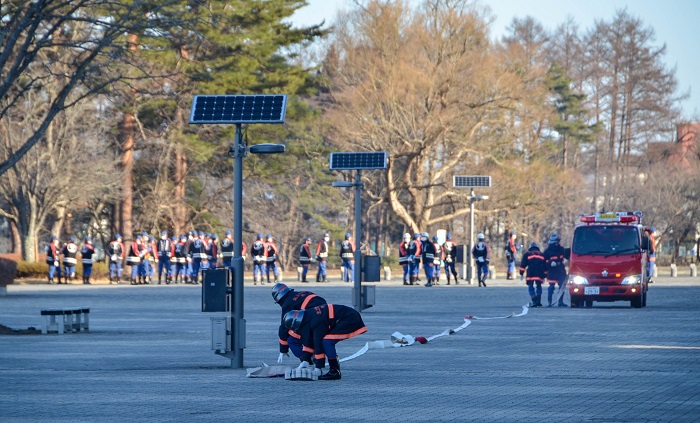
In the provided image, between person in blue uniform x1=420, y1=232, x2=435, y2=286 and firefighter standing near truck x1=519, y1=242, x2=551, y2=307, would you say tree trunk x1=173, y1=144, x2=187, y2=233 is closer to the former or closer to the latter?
person in blue uniform x1=420, y1=232, x2=435, y2=286

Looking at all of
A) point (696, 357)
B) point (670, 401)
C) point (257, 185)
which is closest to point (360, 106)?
point (257, 185)

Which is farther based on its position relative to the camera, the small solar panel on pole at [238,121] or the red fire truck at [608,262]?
the red fire truck at [608,262]

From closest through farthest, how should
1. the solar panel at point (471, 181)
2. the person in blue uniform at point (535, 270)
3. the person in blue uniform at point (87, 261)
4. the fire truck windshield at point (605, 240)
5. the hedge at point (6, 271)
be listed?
the fire truck windshield at point (605, 240)
the person in blue uniform at point (535, 270)
the hedge at point (6, 271)
the person in blue uniform at point (87, 261)
the solar panel at point (471, 181)

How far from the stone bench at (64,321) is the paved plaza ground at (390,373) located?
0.42m

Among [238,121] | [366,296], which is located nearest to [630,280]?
[366,296]

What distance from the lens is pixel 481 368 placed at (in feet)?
54.5

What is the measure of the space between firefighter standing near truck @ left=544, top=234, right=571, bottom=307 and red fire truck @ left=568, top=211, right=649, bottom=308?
851 millimetres

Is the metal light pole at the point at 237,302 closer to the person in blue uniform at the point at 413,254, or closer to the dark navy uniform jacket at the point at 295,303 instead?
the dark navy uniform jacket at the point at 295,303

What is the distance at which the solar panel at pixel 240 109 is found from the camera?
18.2 m

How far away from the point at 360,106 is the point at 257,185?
990cm

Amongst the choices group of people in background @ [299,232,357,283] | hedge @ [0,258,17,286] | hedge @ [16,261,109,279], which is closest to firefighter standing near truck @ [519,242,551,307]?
hedge @ [0,258,17,286]

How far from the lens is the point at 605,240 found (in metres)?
32.7

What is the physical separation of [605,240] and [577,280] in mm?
1575

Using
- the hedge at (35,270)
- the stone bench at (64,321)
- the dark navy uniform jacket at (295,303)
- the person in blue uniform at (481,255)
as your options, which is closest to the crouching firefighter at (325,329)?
the dark navy uniform jacket at (295,303)
